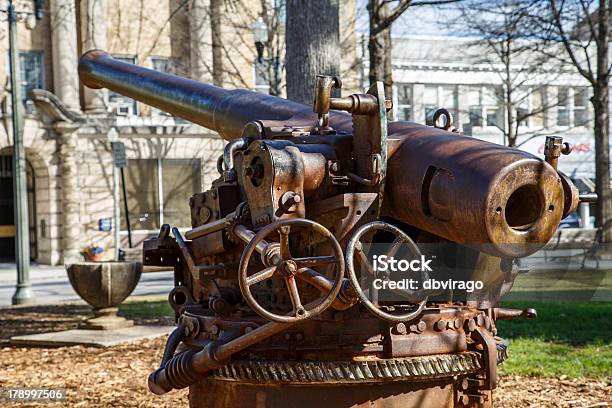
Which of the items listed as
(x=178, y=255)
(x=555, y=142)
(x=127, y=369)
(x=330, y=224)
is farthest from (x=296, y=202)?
(x=127, y=369)

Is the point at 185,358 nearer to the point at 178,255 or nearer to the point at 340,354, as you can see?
the point at 340,354

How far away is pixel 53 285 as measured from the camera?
19.8 metres

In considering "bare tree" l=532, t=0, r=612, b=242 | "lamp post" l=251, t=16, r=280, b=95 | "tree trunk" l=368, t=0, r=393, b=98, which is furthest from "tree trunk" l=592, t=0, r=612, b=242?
"tree trunk" l=368, t=0, r=393, b=98

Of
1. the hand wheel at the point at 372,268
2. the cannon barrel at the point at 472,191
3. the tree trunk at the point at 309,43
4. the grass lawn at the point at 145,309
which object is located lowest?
the grass lawn at the point at 145,309

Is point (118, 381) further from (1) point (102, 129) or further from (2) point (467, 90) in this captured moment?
(2) point (467, 90)

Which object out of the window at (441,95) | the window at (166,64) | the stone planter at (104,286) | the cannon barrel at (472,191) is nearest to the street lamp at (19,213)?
the stone planter at (104,286)

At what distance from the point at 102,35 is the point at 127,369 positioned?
21033mm

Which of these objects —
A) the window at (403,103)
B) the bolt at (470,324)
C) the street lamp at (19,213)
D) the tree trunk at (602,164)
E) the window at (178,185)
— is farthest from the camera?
the window at (403,103)

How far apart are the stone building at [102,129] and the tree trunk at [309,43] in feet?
53.4

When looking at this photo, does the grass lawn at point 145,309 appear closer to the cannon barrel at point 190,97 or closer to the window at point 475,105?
the cannon barrel at point 190,97

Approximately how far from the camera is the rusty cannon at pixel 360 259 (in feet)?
11.6

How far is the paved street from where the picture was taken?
1650 cm

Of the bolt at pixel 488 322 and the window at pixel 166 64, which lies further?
the window at pixel 166 64

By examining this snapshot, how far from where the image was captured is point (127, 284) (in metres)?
10.9
